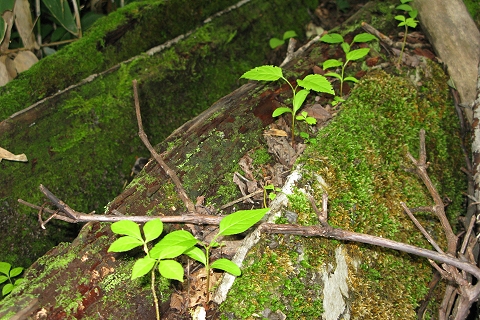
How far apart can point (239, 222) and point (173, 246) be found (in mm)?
283

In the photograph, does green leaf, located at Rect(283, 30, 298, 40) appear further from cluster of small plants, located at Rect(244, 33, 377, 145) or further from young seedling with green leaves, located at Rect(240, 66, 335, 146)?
young seedling with green leaves, located at Rect(240, 66, 335, 146)

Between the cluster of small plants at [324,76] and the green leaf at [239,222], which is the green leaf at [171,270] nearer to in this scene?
the green leaf at [239,222]

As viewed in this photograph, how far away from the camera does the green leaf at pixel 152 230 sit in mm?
1718

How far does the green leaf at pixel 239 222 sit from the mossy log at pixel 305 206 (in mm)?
245

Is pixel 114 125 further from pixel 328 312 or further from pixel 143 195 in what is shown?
pixel 328 312

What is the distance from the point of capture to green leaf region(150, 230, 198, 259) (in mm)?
1656

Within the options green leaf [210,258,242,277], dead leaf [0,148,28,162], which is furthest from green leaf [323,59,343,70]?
dead leaf [0,148,28,162]

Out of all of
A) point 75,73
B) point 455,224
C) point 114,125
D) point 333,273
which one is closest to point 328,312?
point 333,273

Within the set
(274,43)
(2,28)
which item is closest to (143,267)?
(2,28)

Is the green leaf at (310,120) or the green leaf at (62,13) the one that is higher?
the green leaf at (62,13)

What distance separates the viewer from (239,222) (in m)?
1.79

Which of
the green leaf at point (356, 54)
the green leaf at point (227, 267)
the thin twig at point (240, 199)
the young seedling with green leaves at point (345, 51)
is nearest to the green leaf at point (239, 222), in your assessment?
the green leaf at point (227, 267)

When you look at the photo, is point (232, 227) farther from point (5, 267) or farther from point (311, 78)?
point (5, 267)

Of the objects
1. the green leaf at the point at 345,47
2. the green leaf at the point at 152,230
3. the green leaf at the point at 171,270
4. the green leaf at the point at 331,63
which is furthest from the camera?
the green leaf at the point at 345,47
